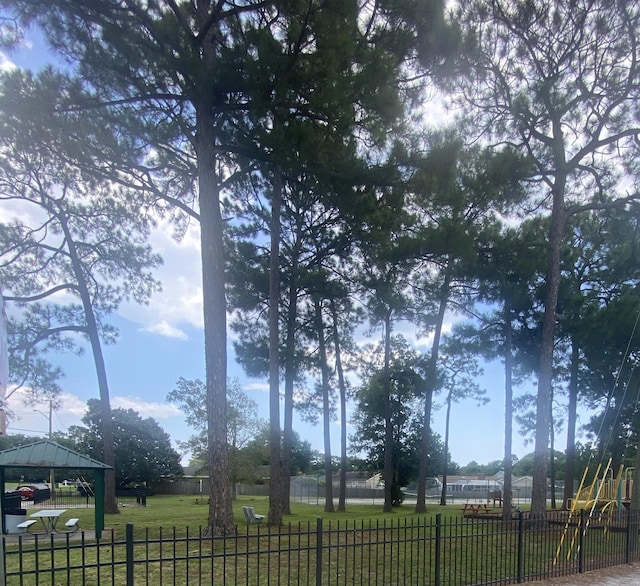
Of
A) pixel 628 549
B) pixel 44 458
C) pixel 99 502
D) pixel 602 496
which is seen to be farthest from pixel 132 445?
pixel 628 549

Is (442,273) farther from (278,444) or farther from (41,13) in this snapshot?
(41,13)

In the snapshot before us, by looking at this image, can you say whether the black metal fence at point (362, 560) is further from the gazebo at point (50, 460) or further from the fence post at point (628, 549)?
the gazebo at point (50, 460)

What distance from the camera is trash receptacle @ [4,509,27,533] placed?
13.3 meters

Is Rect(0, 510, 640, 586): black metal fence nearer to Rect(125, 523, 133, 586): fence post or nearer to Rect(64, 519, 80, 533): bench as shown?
Rect(125, 523, 133, 586): fence post

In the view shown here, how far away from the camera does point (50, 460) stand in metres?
13.7

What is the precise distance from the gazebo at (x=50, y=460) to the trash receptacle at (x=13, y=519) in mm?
→ 353

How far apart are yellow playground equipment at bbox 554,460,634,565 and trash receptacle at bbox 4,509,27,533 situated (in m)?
11.9

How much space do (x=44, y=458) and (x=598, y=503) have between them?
15.4 meters

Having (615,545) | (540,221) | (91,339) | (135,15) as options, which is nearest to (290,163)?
(135,15)

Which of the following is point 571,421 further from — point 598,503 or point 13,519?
point 13,519

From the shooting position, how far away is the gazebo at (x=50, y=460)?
518 inches

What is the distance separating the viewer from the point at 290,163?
1040cm

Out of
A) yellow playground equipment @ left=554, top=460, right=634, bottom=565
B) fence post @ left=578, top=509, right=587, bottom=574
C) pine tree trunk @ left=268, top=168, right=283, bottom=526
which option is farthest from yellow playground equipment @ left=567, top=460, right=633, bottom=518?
pine tree trunk @ left=268, top=168, right=283, bottom=526

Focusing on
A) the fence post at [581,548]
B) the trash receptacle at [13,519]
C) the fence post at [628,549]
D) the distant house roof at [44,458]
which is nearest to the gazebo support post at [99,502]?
the distant house roof at [44,458]
